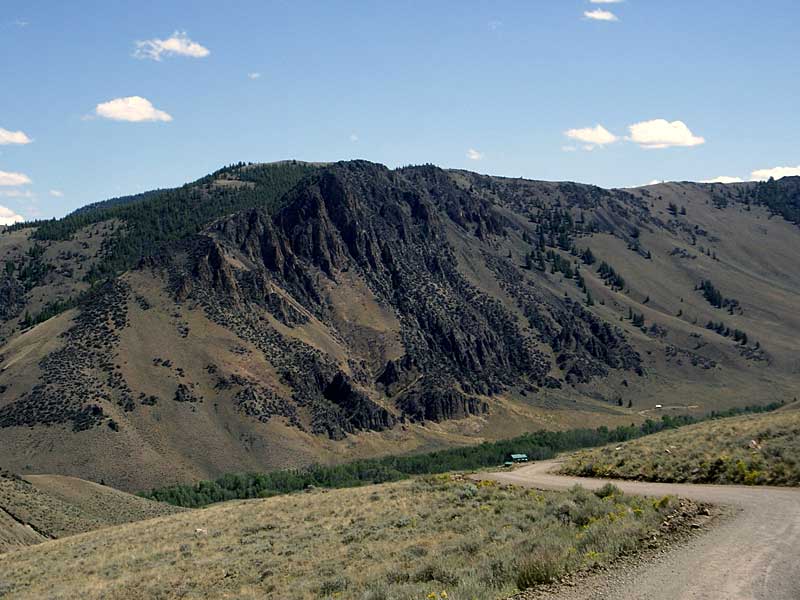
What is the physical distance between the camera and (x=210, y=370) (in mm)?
153250

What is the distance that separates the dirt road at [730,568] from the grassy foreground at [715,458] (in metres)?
6.16

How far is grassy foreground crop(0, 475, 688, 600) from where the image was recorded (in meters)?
20.3

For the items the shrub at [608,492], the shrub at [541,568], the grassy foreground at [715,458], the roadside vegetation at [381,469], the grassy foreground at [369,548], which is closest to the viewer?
the shrub at [541,568]

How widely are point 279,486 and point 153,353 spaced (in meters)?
46.7

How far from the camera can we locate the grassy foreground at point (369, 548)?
2028 centimetres

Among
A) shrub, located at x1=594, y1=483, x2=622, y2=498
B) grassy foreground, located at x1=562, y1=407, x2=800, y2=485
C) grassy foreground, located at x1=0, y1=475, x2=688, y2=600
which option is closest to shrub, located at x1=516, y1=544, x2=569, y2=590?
grassy foreground, located at x1=0, y1=475, x2=688, y2=600

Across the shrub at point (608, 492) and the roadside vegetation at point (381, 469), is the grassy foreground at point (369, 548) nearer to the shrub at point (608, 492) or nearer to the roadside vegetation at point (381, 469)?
the shrub at point (608, 492)

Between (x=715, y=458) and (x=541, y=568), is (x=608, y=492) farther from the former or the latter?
(x=541, y=568)

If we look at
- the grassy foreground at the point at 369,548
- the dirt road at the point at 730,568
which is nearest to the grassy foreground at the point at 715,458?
the dirt road at the point at 730,568

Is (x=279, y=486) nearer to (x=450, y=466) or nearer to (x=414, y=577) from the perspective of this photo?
(x=450, y=466)

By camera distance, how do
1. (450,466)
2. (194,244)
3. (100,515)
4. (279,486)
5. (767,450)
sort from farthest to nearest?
(194,244)
(450,466)
(279,486)
(100,515)
(767,450)

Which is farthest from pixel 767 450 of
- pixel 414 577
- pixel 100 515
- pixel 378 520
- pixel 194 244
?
pixel 194 244

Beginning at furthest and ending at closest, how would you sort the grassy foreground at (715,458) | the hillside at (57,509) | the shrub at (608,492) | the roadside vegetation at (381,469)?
1. the roadside vegetation at (381,469)
2. the hillside at (57,509)
3. the grassy foreground at (715,458)
4. the shrub at (608,492)

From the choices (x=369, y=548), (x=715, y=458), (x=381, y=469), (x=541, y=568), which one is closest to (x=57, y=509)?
(x=369, y=548)
